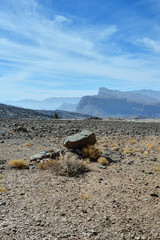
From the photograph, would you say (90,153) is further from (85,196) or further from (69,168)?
(85,196)

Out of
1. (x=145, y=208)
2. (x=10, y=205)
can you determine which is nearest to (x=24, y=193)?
(x=10, y=205)

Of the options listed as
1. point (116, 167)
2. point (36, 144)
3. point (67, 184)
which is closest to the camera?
point (67, 184)

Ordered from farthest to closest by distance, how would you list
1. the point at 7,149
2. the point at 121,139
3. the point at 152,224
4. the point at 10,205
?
the point at 121,139 < the point at 7,149 < the point at 10,205 < the point at 152,224

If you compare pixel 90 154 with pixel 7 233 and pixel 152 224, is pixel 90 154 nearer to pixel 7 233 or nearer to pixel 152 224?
pixel 152 224

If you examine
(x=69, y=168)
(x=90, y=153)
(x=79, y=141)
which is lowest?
(x=69, y=168)

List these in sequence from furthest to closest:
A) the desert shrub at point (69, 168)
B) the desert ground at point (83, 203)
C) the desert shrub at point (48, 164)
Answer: the desert shrub at point (48, 164)
the desert shrub at point (69, 168)
the desert ground at point (83, 203)

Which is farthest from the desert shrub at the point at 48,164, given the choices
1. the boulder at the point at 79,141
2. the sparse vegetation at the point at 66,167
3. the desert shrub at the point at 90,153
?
the boulder at the point at 79,141

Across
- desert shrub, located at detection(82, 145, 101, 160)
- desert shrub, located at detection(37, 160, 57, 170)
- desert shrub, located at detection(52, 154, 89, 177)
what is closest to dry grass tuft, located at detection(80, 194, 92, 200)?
desert shrub, located at detection(52, 154, 89, 177)

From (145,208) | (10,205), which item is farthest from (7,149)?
(145,208)

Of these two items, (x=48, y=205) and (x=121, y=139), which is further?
(x=121, y=139)

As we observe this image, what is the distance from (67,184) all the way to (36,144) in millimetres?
7820

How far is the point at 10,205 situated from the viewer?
5871 millimetres

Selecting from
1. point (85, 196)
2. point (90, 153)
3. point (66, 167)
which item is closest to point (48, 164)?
point (66, 167)

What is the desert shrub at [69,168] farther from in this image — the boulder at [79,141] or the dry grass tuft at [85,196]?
the boulder at [79,141]
